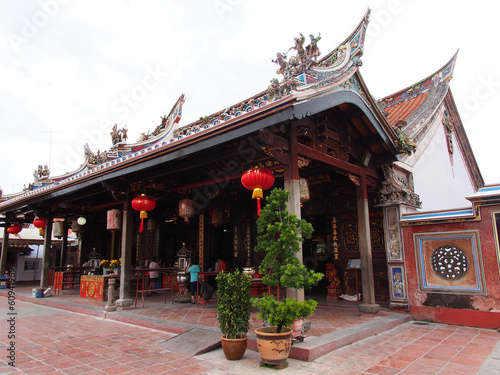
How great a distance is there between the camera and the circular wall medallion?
19.8 ft

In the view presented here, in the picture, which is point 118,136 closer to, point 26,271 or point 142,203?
point 142,203

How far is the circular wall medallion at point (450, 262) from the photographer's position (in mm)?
6039

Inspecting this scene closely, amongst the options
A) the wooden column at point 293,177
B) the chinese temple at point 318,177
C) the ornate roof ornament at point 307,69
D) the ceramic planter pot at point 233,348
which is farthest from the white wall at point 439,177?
the ceramic planter pot at point 233,348

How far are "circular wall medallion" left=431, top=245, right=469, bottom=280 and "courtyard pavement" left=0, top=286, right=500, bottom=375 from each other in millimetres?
934

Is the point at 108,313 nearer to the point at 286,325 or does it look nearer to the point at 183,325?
the point at 183,325

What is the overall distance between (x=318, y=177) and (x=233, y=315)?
5.31 meters

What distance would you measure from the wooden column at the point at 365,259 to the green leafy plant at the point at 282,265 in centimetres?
271

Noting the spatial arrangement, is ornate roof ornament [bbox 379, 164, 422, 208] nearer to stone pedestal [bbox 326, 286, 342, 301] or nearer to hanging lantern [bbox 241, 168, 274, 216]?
stone pedestal [bbox 326, 286, 342, 301]

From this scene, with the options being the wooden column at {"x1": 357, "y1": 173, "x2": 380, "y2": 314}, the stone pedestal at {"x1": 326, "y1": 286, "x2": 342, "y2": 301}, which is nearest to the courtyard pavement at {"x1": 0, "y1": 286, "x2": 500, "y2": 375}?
the wooden column at {"x1": 357, "y1": 173, "x2": 380, "y2": 314}

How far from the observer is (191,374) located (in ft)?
12.1

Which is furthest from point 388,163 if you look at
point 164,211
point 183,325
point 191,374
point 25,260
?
point 25,260

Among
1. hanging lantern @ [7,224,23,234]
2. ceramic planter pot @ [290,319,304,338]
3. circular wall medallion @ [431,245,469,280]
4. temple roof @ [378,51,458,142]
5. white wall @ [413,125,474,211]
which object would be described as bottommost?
ceramic planter pot @ [290,319,304,338]

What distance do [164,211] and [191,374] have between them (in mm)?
9360

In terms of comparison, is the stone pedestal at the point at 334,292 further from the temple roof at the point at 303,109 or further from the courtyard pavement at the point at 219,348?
the temple roof at the point at 303,109
